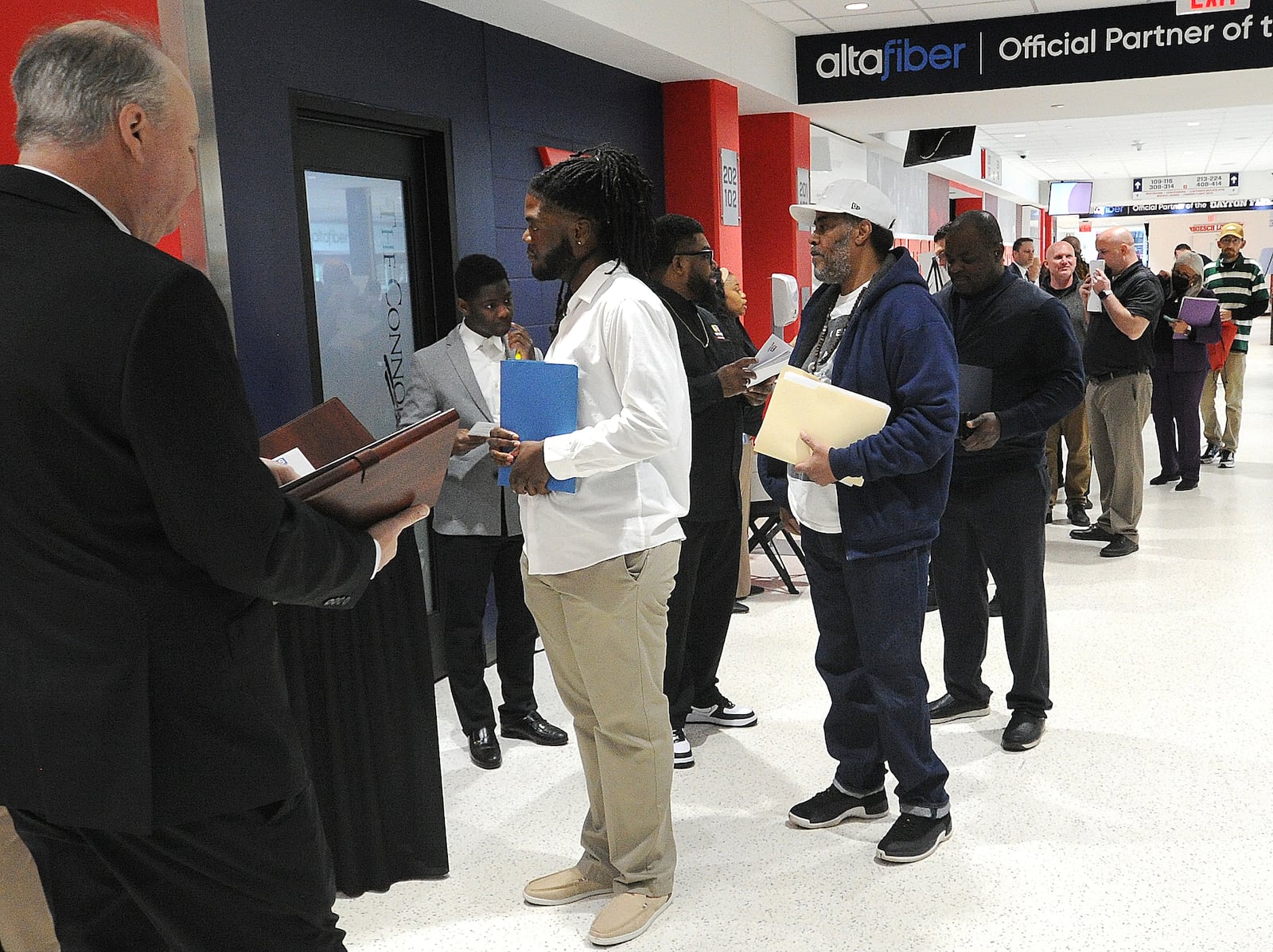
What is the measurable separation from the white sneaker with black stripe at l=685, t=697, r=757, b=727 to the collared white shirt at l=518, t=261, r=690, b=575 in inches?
61.8

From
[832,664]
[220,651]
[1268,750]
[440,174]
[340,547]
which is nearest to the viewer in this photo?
[220,651]

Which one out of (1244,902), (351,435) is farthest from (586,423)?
(1244,902)

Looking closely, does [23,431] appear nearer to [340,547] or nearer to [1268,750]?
[340,547]

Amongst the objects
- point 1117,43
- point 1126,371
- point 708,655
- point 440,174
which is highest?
point 1117,43

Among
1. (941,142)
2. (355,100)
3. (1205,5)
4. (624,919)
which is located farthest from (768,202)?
(624,919)

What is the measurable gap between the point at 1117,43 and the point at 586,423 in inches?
226

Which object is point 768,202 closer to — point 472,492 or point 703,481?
point 703,481

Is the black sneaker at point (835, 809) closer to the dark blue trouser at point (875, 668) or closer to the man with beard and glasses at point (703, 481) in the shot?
the dark blue trouser at point (875, 668)

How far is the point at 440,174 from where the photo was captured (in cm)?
454

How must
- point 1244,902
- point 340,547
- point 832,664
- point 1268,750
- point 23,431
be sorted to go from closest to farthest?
point 23,431 < point 340,547 < point 1244,902 < point 832,664 < point 1268,750

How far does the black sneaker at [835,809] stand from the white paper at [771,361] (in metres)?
1.24

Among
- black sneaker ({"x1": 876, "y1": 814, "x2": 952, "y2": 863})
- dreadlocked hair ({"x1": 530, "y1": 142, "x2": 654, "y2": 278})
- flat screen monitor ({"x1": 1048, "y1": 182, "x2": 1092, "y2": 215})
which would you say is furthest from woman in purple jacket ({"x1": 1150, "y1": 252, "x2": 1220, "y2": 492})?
flat screen monitor ({"x1": 1048, "y1": 182, "x2": 1092, "y2": 215})

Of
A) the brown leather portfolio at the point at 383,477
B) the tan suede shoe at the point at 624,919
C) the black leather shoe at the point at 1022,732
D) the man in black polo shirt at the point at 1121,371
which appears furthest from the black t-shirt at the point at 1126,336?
the brown leather portfolio at the point at 383,477

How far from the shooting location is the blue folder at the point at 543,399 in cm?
236
